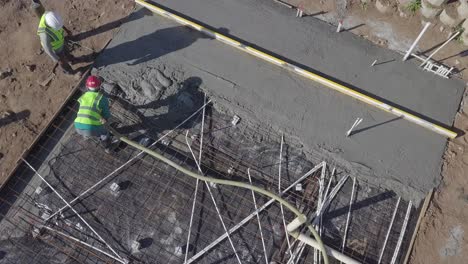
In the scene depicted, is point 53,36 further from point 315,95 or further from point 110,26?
point 315,95

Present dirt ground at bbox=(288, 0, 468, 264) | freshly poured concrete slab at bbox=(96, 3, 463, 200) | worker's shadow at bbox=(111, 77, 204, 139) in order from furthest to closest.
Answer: worker's shadow at bbox=(111, 77, 204, 139) → freshly poured concrete slab at bbox=(96, 3, 463, 200) → dirt ground at bbox=(288, 0, 468, 264)

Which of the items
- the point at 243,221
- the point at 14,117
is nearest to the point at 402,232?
the point at 243,221

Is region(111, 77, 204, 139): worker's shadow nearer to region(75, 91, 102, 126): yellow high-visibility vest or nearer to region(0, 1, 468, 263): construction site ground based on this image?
region(0, 1, 468, 263): construction site ground

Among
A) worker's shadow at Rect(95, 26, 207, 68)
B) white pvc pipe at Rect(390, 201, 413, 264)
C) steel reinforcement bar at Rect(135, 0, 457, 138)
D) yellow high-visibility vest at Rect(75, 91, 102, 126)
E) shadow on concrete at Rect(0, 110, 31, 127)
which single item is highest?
steel reinforcement bar at Rect(135, 0, 457, 138)

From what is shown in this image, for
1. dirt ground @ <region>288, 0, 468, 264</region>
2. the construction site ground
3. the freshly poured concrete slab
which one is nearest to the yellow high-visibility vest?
the freshly poured concrete slab

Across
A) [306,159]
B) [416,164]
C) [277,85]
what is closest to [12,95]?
[277,85]

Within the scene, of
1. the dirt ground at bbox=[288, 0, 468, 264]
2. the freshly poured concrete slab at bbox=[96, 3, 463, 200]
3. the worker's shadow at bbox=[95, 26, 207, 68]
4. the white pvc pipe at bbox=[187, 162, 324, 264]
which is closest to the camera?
the white pvc pipe at bbox=[187, 162, 324, 264]
